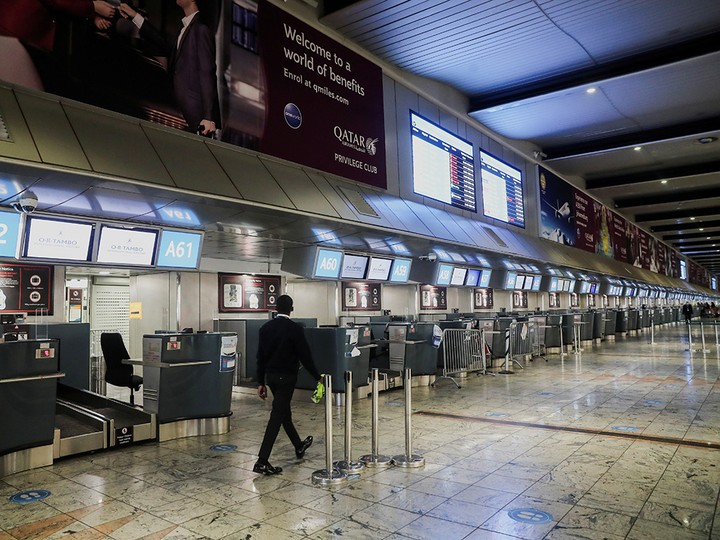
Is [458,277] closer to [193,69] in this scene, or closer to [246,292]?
[246,292]

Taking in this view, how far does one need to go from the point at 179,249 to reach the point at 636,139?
1441cm

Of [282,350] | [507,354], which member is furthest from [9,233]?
[507,354]

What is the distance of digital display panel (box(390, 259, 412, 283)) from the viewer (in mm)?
10609

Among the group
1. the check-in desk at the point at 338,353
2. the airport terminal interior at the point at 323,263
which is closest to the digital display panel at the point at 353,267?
the airport terminal interior at the point at 323,263

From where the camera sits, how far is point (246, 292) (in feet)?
39.3

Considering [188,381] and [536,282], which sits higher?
[536,282]

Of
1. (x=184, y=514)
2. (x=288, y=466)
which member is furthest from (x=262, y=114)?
(x=184, y=514)

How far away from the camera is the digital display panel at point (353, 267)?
9.27 meters

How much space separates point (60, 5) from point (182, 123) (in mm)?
1527

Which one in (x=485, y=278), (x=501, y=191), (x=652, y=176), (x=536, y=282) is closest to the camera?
(x=501, y=191)

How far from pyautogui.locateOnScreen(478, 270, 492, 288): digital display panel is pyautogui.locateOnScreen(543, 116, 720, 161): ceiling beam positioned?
527 cm

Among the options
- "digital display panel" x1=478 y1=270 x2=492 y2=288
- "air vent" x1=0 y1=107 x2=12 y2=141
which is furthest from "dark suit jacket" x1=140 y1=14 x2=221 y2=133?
"digital display panel" x1=478 y1=270 x2=492 y2=288

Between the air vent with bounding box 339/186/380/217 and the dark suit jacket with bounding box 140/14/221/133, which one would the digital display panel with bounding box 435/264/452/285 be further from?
the dark suit jacket with bounding box 140/14/221/133

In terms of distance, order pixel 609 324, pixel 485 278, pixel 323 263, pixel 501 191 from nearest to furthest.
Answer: pixel 323 263, pixel 501 191, pixel 485 278, pixel 609 324
